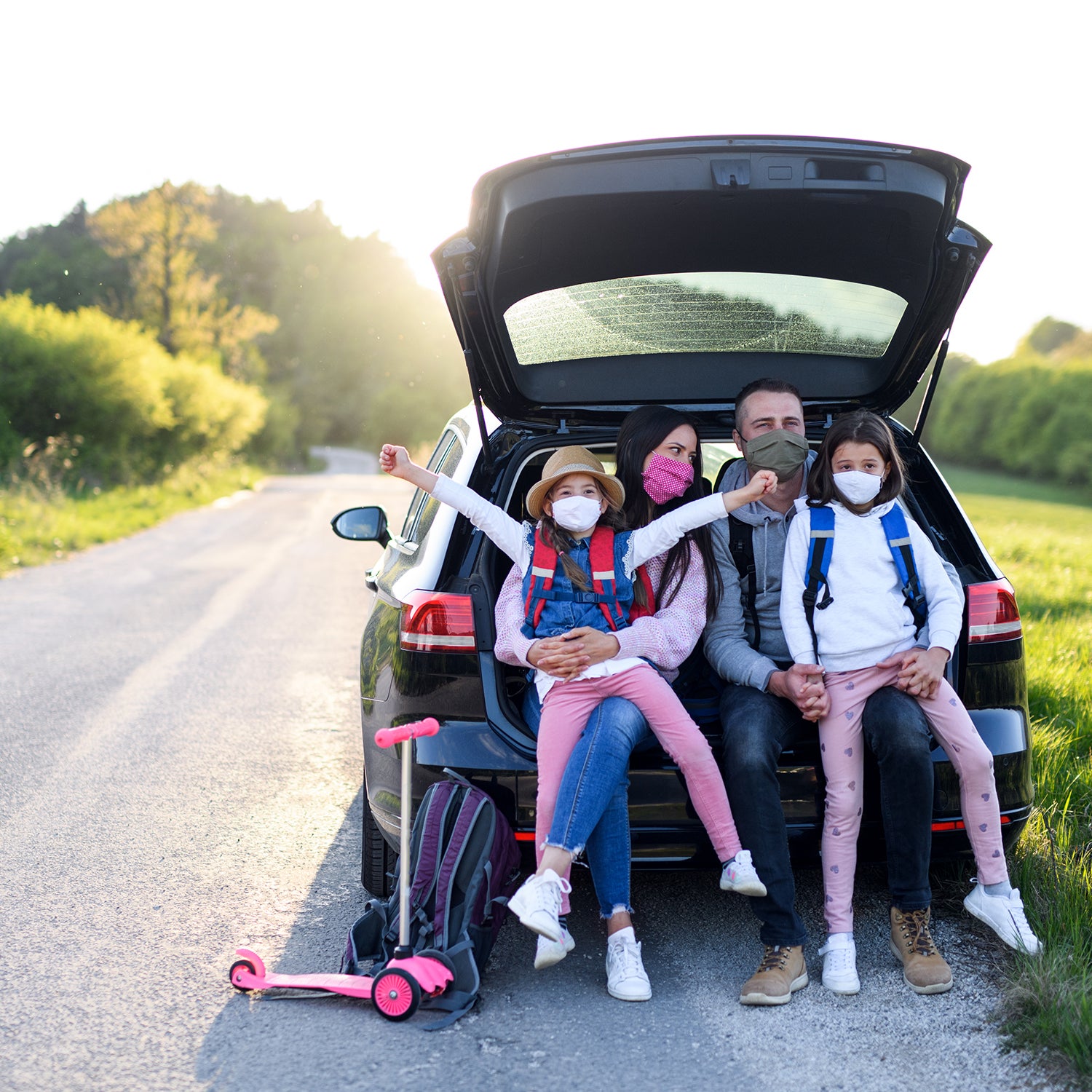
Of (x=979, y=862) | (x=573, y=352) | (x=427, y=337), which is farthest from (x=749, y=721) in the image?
(x=427, y=337)

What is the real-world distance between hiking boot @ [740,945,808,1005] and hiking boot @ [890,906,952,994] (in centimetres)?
28

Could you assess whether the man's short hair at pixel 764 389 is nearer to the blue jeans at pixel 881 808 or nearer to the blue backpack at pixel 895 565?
the blue backpack at pixel 895 565

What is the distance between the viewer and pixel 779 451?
351cm

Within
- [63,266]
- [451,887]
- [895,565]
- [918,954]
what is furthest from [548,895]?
[63,266]

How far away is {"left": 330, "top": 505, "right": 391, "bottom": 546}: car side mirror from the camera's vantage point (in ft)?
14.2

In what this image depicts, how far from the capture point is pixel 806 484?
3.50 m

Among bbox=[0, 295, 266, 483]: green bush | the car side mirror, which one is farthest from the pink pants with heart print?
bbox=[0, 295, 266, 483]: green bush

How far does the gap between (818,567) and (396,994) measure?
66.7 inches

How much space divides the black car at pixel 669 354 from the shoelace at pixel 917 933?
0.20 metres

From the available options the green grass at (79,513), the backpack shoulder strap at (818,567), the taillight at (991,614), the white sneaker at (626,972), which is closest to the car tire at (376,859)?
the white sneaker at (626,972)

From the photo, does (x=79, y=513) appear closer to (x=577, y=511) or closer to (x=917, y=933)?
(x=577, y=511)

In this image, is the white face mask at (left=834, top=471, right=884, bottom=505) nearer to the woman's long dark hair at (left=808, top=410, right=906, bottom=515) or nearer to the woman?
the woman's long dark hair at (left=808, top=410, right=906, bottom=515)

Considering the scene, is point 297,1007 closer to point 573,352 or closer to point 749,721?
point 749,721

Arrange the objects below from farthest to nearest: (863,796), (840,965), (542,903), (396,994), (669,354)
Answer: (669,354) < (863,796) < (840,965) < (542,903) < (396,994)
